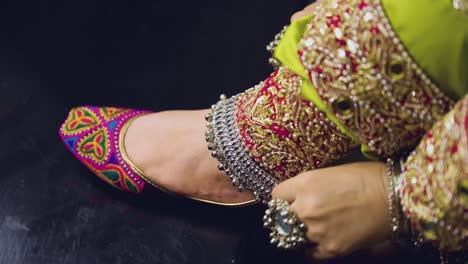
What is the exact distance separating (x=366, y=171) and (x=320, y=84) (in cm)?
11

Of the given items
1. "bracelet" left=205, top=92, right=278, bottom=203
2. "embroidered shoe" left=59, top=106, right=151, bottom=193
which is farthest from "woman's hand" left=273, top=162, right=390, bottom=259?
"embroidered shoe" left=59, top=106, right=151, bottom=193

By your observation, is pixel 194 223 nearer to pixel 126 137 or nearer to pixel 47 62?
pixel 126 137

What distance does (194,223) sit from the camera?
0.86m

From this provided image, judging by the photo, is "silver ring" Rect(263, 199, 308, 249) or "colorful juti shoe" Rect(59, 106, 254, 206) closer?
"silver ring" Rect(263, 199, 308, 249)

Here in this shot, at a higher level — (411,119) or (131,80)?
(411,119)

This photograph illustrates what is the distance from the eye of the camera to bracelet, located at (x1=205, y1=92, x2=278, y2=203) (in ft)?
2.51

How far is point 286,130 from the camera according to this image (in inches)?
27.4

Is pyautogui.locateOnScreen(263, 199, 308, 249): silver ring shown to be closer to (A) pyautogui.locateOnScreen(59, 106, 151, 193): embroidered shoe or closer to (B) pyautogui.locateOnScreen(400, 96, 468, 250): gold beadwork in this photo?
→ (B) pyautogui.locateOnScreen(400, 96, 468, 250): gold beadwork

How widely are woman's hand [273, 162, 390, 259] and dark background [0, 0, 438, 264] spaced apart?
10 cm

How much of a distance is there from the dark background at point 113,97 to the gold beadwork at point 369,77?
19 centimetres

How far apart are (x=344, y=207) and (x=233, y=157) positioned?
0.72 ft

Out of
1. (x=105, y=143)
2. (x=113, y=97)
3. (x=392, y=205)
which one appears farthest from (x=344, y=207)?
(x=113, y=97)

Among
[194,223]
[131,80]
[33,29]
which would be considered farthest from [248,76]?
[33,29]

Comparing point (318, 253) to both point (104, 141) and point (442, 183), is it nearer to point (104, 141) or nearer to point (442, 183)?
point (442, 183)
